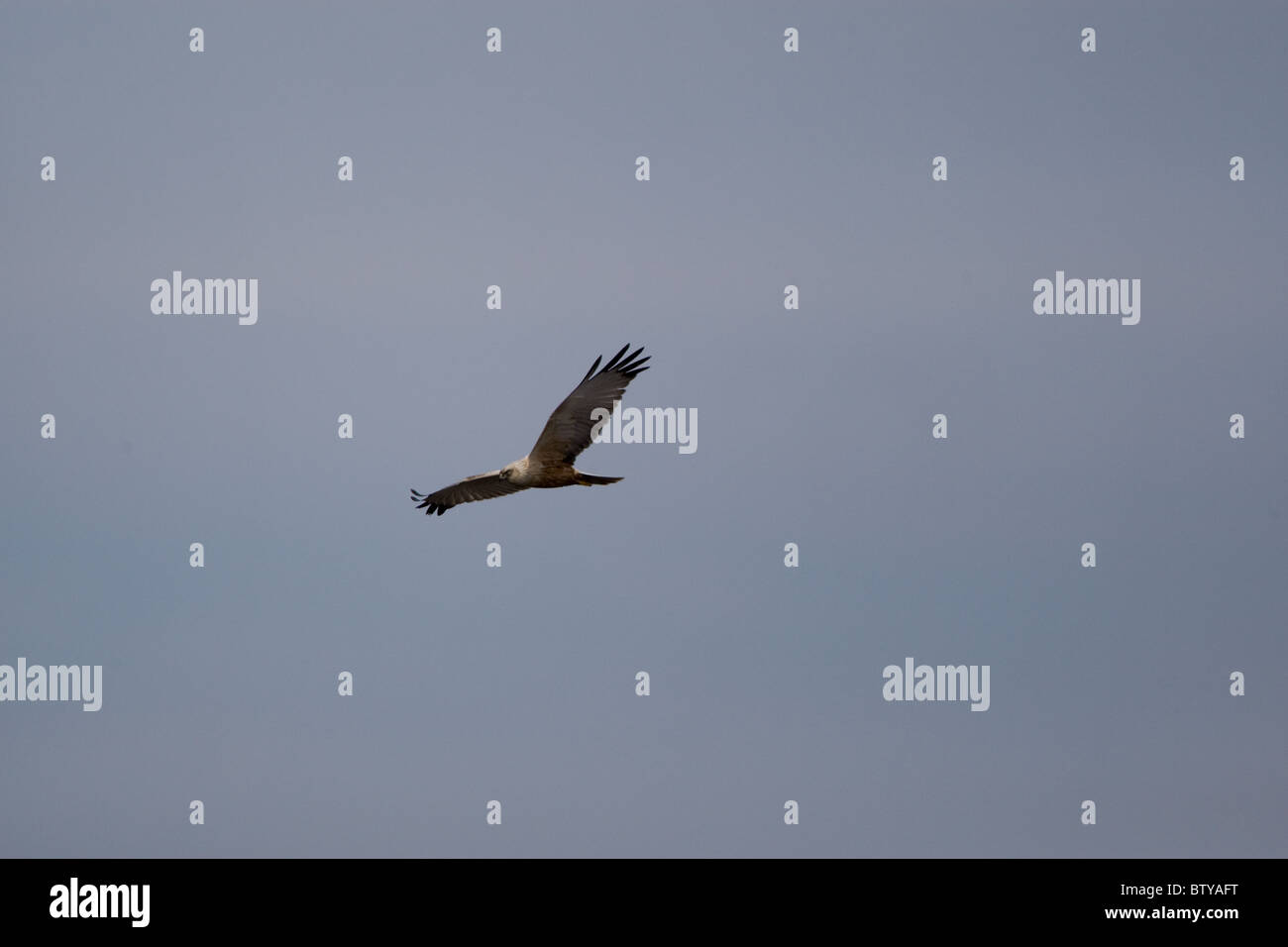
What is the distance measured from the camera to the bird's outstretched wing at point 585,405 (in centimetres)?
2491

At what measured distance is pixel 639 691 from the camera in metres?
34.2

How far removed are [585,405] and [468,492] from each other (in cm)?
251

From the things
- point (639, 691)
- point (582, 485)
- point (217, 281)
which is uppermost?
point (217, 281)

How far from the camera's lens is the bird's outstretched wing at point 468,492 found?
26109 millimetres

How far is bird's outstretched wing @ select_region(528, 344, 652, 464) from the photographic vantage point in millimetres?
24906

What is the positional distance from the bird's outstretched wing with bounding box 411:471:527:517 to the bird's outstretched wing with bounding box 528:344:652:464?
3.61ft

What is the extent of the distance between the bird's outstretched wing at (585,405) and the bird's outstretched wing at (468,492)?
1.10 metres

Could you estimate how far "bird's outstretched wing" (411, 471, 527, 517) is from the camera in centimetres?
2611

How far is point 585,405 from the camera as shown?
82.1 ft
